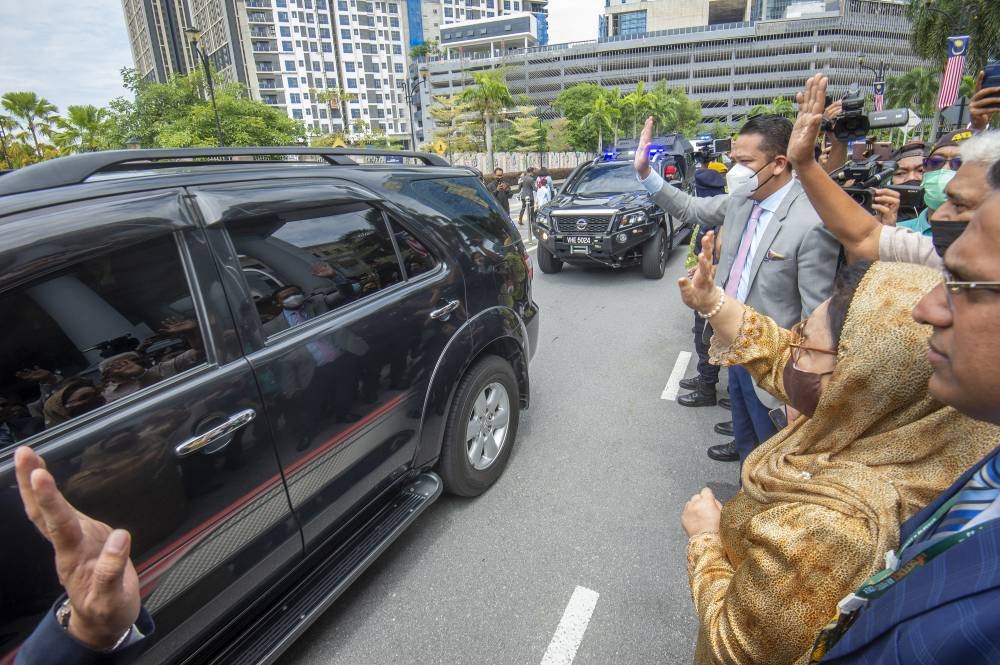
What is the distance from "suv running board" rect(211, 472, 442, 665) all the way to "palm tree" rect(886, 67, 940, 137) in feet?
156

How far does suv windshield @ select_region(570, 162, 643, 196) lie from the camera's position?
Answer: 26.2 feet

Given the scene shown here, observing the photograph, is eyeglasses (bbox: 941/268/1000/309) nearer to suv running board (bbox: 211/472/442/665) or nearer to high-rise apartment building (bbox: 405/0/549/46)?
suv running board (bbox: 211/472/442/665)

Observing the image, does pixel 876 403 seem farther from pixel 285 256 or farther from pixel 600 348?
Result: pixel 600 348

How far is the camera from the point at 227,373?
166 centimetres

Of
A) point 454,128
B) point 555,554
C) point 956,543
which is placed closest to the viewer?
point 956,543

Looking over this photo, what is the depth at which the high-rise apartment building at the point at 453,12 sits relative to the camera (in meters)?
106

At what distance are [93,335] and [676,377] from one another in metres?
4.15

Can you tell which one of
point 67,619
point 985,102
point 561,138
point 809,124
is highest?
point 561,138

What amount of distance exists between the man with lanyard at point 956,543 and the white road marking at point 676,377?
11.3 feet

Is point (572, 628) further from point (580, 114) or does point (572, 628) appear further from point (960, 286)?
point (580, 114)

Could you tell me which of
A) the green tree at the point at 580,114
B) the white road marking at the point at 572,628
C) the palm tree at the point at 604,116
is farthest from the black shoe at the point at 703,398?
the green tree at the point at 580,114

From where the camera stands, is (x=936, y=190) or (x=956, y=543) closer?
(x=956, y=543)

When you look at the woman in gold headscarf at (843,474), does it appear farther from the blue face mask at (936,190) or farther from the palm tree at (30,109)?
the palm tree at (30,109)

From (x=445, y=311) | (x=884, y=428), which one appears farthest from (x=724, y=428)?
(x=884, y=428)
